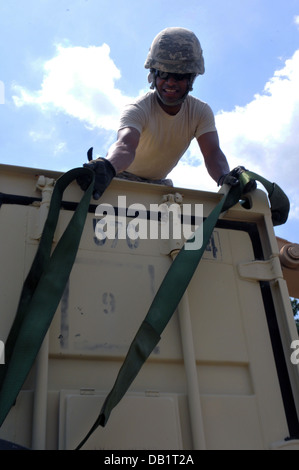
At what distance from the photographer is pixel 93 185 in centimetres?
249

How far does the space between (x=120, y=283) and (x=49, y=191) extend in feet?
1.81

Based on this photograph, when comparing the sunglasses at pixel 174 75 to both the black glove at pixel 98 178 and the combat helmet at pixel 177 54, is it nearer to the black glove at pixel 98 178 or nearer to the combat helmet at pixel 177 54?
the combat helmet at pixel 177 54

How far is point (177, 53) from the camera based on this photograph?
334 centimetres

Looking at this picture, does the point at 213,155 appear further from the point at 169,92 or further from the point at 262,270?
the point at 262,270

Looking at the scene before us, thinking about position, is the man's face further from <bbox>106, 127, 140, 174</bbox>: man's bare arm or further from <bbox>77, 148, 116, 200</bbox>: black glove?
<bbox>77, 148, 116, 200</bbox>: black glove

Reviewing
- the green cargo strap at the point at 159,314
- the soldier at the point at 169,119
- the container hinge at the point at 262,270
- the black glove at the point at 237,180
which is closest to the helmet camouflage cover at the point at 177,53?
the soldier at the point at 169,119

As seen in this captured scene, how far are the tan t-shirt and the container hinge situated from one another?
122 cm

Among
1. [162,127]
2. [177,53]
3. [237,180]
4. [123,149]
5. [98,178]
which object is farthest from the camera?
[162,127]

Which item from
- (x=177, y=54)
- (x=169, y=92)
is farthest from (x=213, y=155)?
(x=177, y=54)

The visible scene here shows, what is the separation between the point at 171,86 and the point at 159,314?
175cm

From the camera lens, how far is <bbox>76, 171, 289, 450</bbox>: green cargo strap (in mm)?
1927

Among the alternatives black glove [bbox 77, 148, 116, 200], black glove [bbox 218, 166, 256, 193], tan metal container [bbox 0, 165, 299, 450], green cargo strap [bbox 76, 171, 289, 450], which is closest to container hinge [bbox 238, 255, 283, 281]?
tan metal container [bbox 0, 165, 299, 450]

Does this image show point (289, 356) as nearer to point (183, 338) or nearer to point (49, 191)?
point (183, 338)
